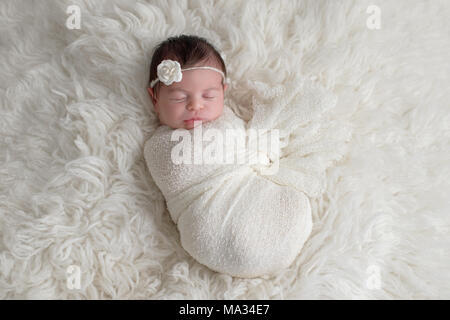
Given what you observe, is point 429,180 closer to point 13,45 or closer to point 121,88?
point 121,88

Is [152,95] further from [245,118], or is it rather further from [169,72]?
[245,118]

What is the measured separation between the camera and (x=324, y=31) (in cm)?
136

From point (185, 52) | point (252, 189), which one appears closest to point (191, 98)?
point (185, 52)

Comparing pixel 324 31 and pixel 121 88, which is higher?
pixel 324 31

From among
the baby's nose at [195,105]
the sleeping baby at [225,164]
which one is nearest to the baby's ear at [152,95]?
the sleeping baby at [225,164]

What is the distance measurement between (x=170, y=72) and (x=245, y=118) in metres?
0.28

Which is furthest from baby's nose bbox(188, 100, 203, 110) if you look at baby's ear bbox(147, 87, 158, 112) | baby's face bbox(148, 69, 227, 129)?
baby's ear bbox(147, 87, 158, 112)

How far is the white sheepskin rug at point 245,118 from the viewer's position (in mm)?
1234

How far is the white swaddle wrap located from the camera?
3.88 ft

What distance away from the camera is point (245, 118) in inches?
54.4

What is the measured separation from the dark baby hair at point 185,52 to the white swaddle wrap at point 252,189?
0.15 meters

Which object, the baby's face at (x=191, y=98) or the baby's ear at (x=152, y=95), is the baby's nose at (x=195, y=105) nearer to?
the baby's face at (x=191, y=98)
